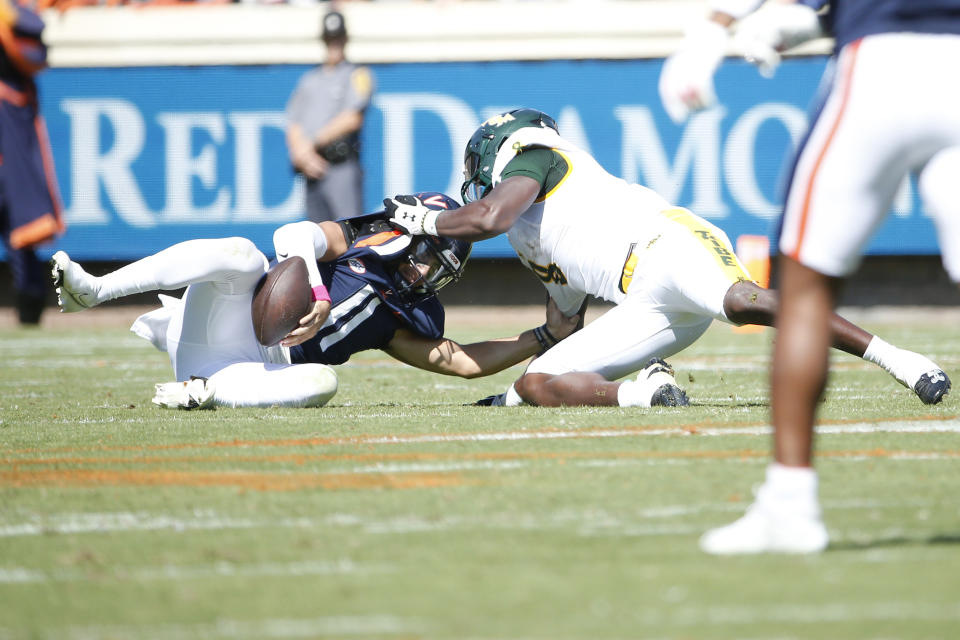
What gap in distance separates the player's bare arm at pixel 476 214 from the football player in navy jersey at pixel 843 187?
2156 mm

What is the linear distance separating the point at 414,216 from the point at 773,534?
8.54 feet

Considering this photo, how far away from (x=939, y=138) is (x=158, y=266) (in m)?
2.90

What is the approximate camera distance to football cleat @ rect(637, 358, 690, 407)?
480 cm

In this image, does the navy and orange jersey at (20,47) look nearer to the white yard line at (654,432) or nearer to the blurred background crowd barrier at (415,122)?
the blurred background crowd barrier at (415,122)

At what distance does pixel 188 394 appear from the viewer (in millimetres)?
4930

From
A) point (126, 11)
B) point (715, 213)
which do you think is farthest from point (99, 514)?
point (126, 11)

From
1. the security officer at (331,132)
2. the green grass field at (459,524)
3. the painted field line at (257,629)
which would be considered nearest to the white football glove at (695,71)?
the green grass field at (459,524)

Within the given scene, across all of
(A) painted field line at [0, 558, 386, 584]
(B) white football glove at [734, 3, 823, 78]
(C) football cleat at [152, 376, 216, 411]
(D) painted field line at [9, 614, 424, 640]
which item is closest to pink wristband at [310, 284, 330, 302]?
(C) football cleat at [152, 376, 216, 411]

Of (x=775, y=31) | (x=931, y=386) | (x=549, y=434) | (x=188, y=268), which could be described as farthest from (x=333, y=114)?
(x=775, y=31)

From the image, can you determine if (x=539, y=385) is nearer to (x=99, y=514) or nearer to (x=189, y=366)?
(x=189, y=366)

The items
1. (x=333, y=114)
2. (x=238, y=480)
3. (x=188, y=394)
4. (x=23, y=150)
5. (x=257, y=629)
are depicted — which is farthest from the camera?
(x=23, y=150)

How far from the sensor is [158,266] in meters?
4.69

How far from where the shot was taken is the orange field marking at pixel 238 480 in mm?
3258

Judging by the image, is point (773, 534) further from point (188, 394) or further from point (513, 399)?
point (188, 394)
